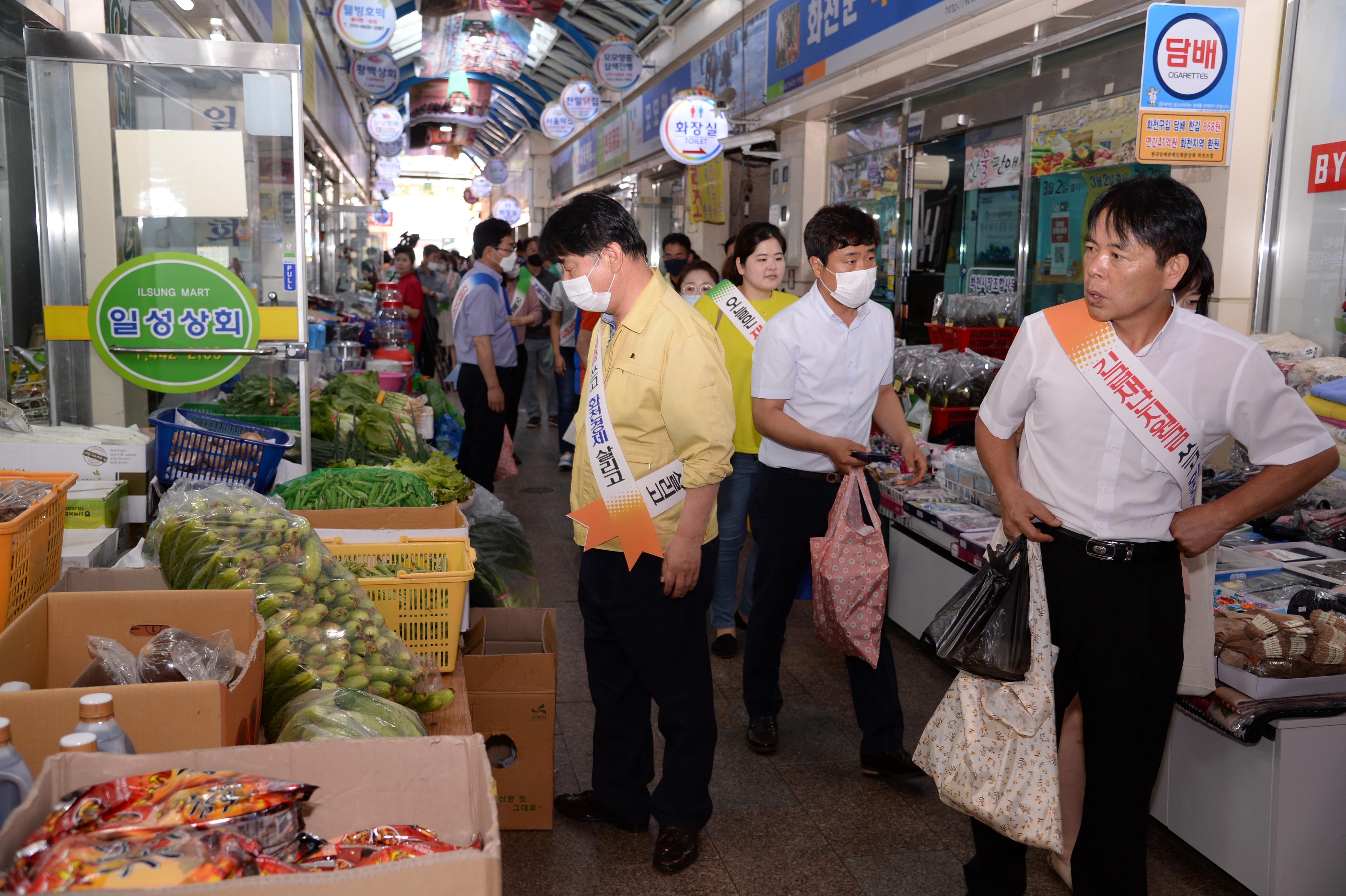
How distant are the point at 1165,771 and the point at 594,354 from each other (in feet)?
6.77

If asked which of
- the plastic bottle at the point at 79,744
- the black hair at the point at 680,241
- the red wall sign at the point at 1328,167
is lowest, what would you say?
the plastic bottle at the point at 79,744

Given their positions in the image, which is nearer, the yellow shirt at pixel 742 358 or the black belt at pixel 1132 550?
the black belt at pixel 1132 550

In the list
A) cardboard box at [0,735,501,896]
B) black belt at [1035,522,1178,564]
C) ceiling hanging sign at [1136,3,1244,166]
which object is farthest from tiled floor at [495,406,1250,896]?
ceiling hanging sign at [1136,3,1244,166]

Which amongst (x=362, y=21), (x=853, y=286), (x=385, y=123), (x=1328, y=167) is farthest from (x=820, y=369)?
(x=385, y=123)

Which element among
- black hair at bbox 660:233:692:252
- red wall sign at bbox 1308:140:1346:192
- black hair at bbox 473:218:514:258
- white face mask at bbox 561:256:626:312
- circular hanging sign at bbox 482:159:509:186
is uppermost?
circular hanging sign at bbox 482:159:509:186

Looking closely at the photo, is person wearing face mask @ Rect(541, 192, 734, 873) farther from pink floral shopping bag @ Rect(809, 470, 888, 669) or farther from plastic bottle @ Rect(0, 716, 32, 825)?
plastic bottle @ Rect(0, 716, 32, 825)

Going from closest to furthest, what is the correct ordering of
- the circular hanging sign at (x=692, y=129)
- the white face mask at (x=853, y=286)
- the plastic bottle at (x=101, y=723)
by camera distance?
the plastic bottle at (x=101, y=723) < the white face mask at (x=853, y=286) < the circular hanging sign at (x=692, y=129)

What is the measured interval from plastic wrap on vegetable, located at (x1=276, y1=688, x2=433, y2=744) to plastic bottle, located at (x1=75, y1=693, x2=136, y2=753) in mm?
348

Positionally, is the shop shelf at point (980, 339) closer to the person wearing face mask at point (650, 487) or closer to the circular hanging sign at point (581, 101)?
the person wearing face mask at point (650, 487)

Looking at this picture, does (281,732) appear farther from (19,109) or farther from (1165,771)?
(19,109)

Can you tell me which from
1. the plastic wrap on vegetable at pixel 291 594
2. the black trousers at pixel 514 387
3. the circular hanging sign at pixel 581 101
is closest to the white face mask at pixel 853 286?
the plastic wrap on vegetable at pixel 291 594

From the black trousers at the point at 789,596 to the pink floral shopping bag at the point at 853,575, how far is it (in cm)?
9

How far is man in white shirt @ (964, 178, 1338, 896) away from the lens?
2131mm

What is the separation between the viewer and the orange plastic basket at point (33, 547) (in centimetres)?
191
